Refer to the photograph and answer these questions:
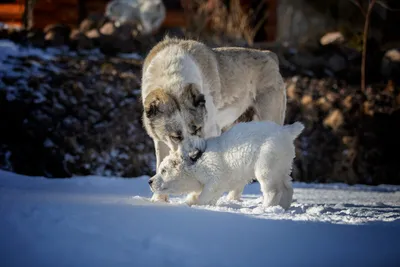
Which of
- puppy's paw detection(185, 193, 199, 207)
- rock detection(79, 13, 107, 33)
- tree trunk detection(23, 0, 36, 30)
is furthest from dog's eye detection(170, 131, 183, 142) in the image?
tree trunk detection(23, 0, 36, 30)

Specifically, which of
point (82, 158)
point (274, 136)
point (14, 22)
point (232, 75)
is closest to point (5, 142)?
point (82, 158)

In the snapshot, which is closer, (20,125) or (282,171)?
(282,171)

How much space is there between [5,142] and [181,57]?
4.32m

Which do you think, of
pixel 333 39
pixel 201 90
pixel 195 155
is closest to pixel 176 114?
pixel 195 155

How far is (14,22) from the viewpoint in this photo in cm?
1348

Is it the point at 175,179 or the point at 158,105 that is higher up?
the point at 158,105

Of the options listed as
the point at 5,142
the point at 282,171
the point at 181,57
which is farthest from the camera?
the point at 5,142

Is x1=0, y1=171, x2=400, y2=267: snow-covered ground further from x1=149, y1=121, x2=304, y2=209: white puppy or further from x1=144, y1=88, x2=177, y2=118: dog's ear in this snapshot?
x1=144, y1=88, x2=177, y2=118: dog's ear

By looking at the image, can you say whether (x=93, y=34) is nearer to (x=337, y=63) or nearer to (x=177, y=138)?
(x=337, y=63)

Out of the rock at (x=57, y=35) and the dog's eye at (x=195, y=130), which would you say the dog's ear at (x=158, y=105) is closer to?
the dog's eye at (x=195, y=130)

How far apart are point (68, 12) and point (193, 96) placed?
1069 centimetres

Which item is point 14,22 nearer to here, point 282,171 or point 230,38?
point 230,38

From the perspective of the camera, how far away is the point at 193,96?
498 cm

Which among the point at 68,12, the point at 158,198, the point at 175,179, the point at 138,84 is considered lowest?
the point at 158,198
